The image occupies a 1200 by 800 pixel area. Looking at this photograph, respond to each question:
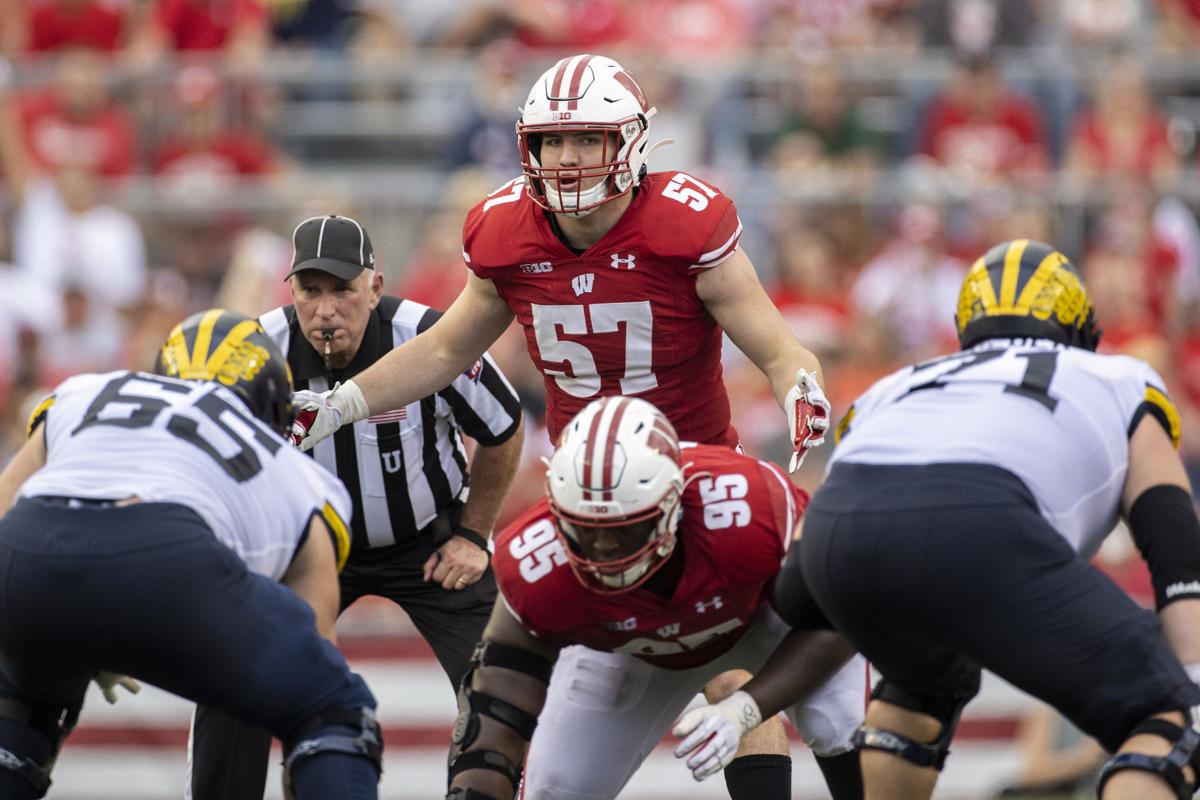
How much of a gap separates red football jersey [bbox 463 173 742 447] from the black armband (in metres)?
1.71

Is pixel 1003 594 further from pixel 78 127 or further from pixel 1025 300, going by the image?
pixel 78 127

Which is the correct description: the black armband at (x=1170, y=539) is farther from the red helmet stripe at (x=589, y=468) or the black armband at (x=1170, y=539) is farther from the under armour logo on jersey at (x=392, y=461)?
the under armour logo on jersey at (x=392, y=461)

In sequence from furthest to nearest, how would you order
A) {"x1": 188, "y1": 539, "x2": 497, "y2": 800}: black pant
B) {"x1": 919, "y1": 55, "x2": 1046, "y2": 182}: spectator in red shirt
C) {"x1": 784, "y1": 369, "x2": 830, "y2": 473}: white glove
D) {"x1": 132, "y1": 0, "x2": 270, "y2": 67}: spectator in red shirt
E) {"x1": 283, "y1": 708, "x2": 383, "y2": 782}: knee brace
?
{"x1": 132, "y1": 0, "x2": 270, "y2": 67}: spectator in red shirt → {"x1": 919, "y1": 55, "x2": 1046, "y2": 182}: spectator in red shirt → {"x1": 188, "y1": 539, "x2": 497, "y2": 800}: black pant → {"x1": 784, "y1": 369, "x2": 830, "y2": 473}: white glove → {"x1": 283, "y1": 708, "x2": 383, "y2": 782}: knee brace

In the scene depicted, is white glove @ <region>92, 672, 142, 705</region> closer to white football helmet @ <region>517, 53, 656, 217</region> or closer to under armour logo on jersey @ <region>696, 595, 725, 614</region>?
under armour logo on jersey @ <region>696, 595, 725, 614</region>

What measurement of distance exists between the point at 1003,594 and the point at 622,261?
6.21 feet

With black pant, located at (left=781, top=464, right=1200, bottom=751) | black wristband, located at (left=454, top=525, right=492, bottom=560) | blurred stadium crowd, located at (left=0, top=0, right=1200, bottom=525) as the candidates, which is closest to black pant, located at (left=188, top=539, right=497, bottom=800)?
black wristband, located at (left=454, top=525, right=492, bottom=560)

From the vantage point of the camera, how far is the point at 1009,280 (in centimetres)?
528

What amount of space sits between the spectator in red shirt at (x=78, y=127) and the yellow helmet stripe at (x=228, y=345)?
6649 millimetres

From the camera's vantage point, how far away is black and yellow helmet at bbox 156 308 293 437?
5.05 meters

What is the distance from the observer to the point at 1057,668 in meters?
4.58

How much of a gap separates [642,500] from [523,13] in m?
7.89

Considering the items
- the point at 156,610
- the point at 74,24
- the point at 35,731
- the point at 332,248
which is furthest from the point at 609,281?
the point at 74,24

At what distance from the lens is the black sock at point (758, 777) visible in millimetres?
5770

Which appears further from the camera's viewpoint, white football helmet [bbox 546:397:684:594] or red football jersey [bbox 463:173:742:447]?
red football jersey [bbox 463:173:742:447]
